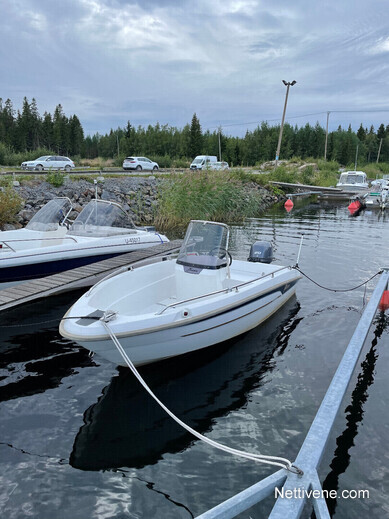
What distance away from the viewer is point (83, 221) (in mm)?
10148

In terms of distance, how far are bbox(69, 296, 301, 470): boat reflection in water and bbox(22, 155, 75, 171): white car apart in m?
27.8

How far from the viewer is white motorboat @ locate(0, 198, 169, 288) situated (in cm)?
856

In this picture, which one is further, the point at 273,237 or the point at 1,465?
the point at 273,237

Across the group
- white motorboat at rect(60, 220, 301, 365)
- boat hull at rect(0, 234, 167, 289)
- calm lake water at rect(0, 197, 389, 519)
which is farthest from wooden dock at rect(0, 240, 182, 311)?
white motorboat at rect(60, 220, 301, 365)

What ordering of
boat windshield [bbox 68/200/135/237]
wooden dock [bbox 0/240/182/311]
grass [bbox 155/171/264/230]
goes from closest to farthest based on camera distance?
1. wooden dock [bbox 0/240/182/311]
2. boat windshield [bbox 68/200/135/237]
3. grass [bbox 155/171/264/230]

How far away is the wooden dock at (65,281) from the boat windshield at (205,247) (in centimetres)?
211

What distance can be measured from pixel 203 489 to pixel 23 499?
1.63 meters

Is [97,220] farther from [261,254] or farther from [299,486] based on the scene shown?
[299,486]

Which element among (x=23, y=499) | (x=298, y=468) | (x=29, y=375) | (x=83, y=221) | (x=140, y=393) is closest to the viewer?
(x=298, y=468)

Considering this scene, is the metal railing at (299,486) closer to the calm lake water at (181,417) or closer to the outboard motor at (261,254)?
the calm lake water at (181,417)

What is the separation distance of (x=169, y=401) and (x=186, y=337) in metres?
0.87

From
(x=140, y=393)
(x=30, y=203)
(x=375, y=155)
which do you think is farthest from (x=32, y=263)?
(x=375, y=155)

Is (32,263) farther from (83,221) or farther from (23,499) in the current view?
(23,499)

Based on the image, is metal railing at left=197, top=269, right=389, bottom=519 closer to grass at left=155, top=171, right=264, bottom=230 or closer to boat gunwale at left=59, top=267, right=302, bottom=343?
boat gunwale at left=59, top=267, right=302, bottom=343
